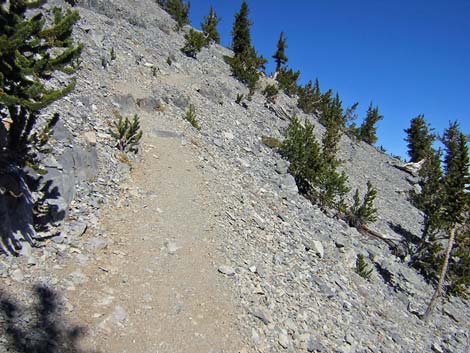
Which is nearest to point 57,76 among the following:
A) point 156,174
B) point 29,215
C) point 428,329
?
point 156,174

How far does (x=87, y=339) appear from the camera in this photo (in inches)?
238

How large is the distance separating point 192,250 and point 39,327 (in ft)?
15.5

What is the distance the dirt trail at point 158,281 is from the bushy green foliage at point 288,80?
3310 cm

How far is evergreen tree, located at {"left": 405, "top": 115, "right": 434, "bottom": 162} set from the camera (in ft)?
148

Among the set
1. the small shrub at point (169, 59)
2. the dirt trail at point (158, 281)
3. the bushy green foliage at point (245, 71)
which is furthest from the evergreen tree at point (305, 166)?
the small shrub at point (169, 59)

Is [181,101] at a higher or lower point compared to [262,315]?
higher

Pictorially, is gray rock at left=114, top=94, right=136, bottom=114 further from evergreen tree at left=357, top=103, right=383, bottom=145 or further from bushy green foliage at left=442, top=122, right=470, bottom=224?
evergreen tree at left=357, top=103, right=383, bottom=145

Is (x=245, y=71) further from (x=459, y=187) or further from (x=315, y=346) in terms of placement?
(x=315, y=346)

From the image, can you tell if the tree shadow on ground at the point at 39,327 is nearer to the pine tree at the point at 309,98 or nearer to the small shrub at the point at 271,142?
the small shrub at the point at 271,142

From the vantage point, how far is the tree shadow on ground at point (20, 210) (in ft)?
21.8

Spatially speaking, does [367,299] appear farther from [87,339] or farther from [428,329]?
[87,339]

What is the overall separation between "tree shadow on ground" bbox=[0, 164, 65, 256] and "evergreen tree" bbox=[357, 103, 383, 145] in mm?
45570

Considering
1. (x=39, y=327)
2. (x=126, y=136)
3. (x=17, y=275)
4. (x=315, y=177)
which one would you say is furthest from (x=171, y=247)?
(x=315, y=177)

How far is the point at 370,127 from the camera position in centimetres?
4650
